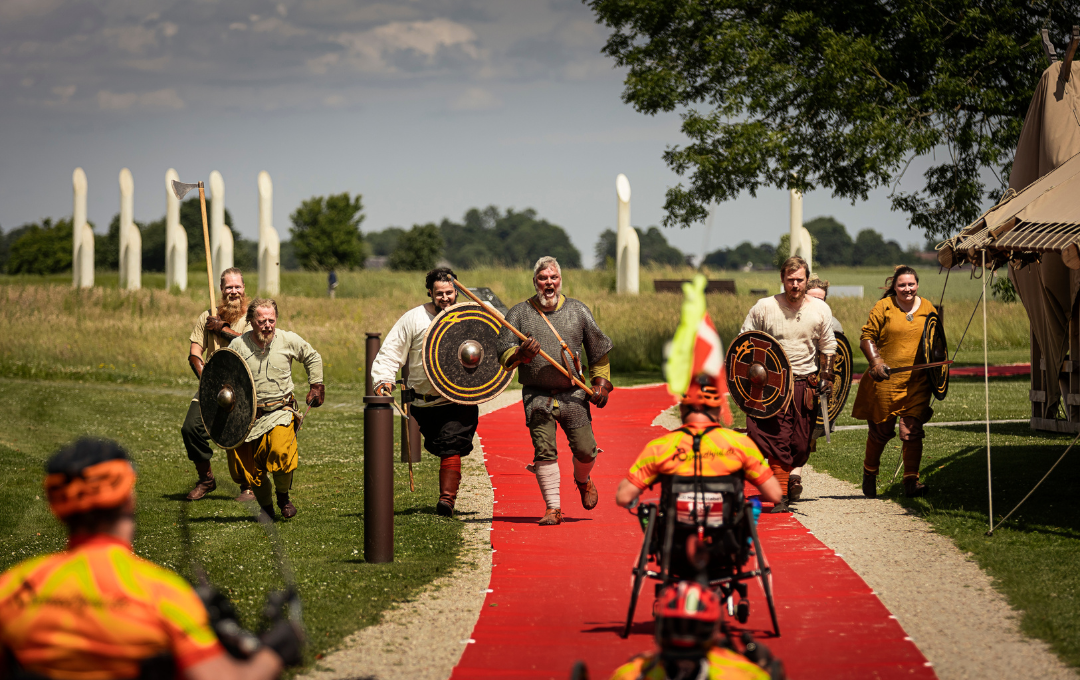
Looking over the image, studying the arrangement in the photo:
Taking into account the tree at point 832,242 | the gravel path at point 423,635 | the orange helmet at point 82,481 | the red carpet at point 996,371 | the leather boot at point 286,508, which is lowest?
the gravel path at point 423,635

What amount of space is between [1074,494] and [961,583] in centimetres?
337

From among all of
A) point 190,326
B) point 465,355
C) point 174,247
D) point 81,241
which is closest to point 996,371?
point 465,355

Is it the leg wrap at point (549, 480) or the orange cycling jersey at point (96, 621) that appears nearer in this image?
the orange cycling jersey at point (96, 621)

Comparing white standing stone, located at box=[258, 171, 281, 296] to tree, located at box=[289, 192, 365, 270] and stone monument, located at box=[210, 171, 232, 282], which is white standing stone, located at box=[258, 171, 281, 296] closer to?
stone monument, located at box=[210, 171, 232, 282]

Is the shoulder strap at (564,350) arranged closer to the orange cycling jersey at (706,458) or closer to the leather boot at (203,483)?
the orange cycling jersey at (706,458)

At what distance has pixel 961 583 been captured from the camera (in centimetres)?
641

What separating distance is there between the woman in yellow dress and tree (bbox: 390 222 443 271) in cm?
8336

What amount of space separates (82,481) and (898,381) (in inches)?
304

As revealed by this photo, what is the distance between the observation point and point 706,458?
15.1ft

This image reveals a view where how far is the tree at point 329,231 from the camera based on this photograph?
8456 cm

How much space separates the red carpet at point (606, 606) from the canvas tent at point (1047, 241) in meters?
2.74

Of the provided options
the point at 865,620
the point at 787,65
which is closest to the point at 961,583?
the point at 865,620

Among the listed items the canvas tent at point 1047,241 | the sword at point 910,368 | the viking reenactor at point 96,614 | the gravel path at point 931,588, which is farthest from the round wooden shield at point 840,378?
the viking reenactor at point 96,614

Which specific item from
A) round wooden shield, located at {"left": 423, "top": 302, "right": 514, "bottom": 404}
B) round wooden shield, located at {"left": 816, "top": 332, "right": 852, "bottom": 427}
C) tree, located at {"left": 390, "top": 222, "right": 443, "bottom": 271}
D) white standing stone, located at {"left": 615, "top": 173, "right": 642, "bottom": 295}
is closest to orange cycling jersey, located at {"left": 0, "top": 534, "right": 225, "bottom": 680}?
round wooden shield, located at {"left": 423, "top": 302, "right": 514, "bottom": 404}
